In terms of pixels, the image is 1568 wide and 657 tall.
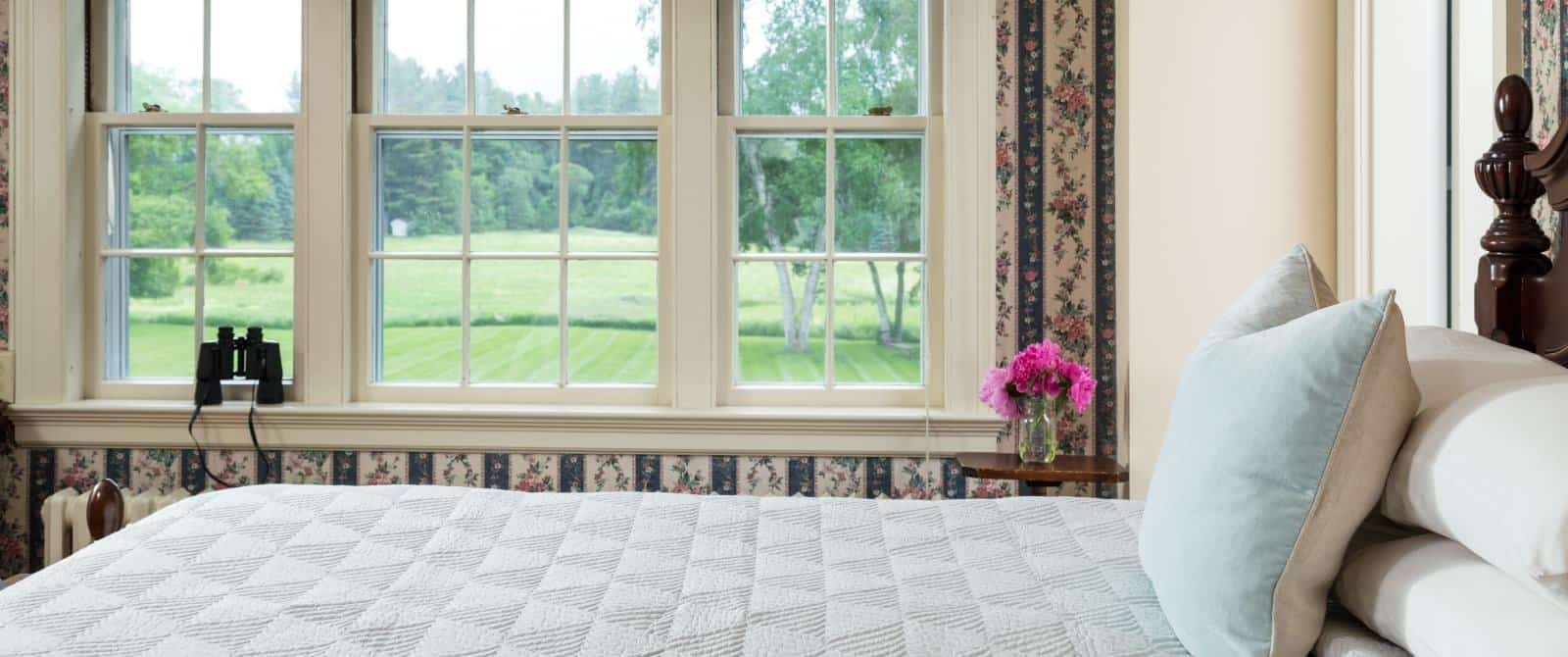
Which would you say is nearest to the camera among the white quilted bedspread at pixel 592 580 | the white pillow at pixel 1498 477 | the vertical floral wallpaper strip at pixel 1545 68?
the white pillow at pixel 1498 477

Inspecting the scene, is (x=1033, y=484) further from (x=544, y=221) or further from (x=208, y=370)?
(x=208, y=370)

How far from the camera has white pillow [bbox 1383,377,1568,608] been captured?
31.7 inches

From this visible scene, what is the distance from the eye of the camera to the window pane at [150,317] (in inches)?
129

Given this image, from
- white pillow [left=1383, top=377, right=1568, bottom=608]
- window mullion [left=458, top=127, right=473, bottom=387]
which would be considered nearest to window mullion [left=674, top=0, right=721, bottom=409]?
window mullion [left=458, top=127, right=473, bottom=387]

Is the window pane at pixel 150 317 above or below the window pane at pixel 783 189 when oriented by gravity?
below

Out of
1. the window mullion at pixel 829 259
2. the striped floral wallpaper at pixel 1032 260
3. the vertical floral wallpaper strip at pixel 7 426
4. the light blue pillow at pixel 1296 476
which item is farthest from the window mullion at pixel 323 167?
the light blue pillow at pixel 1296 476

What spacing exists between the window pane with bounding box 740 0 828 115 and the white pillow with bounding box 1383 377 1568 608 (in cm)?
236

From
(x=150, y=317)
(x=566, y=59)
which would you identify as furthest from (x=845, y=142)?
(x=150, y=317)

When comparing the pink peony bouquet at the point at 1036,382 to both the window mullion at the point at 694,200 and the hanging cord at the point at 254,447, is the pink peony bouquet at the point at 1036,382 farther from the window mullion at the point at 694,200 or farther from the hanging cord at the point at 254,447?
the hanging cord at the point at 254,447

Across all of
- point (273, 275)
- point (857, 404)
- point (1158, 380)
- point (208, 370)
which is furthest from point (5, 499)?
point (1158, 380)

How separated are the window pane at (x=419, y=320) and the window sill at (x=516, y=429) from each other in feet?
0.56

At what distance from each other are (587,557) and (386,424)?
72.7 inches

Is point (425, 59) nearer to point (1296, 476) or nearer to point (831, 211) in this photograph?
point (831, 211)

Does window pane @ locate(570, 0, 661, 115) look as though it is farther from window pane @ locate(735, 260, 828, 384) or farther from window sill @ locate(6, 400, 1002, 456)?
window sill @ locate(6, 400, 1002, 456)
